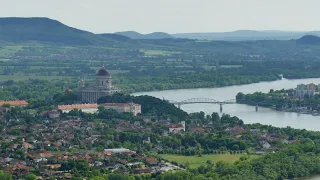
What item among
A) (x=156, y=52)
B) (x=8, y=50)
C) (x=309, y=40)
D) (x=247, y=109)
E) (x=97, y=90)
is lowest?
(x=156, y=52)

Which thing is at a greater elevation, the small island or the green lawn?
the small island

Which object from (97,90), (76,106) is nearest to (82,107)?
(76,106)

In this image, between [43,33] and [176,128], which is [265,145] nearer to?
[176,128]

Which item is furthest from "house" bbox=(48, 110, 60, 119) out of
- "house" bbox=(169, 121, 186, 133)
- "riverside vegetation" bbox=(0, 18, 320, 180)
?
"house" bbox=(169, 121, 186, 133)

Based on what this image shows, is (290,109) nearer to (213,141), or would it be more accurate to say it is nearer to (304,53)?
(213,141)

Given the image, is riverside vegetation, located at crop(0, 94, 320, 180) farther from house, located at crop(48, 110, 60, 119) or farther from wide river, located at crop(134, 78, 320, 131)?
wide river, located at crop(134, 78, 320, 131)

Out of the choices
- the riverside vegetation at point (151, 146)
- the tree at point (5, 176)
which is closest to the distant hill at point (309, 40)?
the riverside vegetation at point (151, 146)
